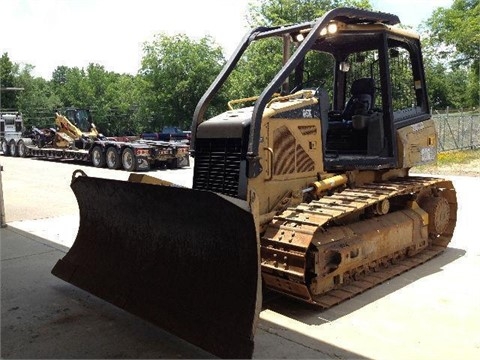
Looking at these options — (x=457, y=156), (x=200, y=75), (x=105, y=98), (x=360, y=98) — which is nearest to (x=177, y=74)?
(x=200, y=75)

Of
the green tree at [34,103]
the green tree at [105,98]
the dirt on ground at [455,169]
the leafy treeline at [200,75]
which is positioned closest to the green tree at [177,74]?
the leafy treeline at [200,75]

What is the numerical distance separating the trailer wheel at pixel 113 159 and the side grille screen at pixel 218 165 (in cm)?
1410

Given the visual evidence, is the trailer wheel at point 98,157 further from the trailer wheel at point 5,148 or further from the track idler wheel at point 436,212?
the track idler wheel at point 436,212

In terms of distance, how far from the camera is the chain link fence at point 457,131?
76.0ft

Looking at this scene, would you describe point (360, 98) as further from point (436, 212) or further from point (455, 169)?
point (455, 169)

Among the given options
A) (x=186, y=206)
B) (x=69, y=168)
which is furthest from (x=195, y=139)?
(x=69, y=168)

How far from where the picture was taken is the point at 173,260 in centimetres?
407

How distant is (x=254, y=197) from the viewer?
431 cm

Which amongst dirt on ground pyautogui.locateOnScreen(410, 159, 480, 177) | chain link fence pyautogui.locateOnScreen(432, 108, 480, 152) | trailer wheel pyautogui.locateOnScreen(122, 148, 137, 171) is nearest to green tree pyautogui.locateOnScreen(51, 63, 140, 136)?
trailer wheel pyautogui.locateOnScreen(122, 148, 137, 171)

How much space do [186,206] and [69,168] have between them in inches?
656

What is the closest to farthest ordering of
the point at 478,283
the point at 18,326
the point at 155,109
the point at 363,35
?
the point at 18,326 → the point at 478,283 → the point at 363,35 → the point at 155,109

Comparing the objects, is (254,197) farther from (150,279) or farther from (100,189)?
(100,189)

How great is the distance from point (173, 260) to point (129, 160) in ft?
47.9

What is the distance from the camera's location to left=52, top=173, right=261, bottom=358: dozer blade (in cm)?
342
